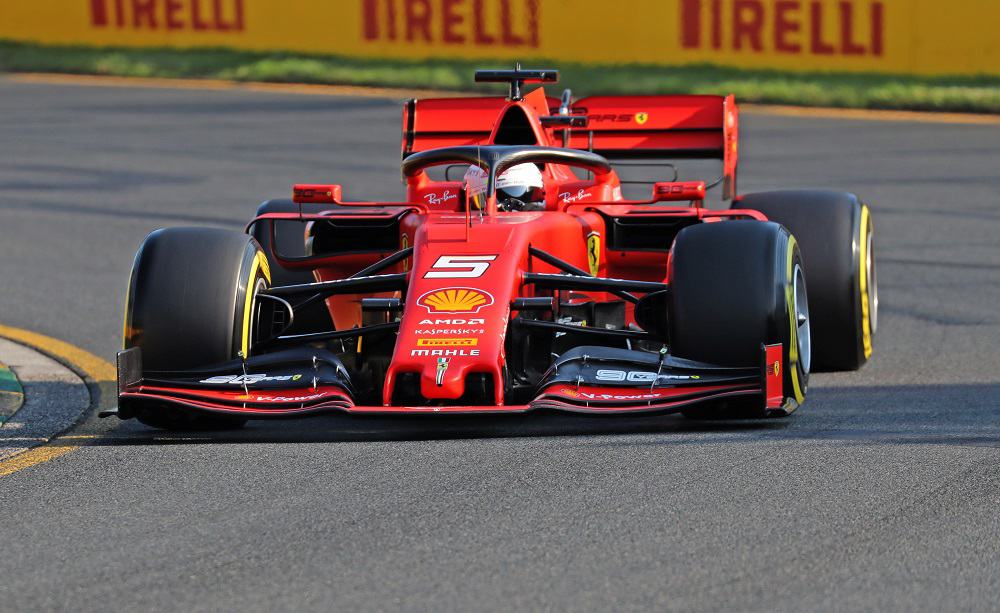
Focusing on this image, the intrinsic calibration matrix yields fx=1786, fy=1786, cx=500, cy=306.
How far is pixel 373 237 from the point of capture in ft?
27.2

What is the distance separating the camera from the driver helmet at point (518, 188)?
27.3ft

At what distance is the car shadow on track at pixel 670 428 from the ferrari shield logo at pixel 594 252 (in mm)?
1100

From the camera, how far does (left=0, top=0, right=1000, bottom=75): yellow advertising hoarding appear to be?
21250mm

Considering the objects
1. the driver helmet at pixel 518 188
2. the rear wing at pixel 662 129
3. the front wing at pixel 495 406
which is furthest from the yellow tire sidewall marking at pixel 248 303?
the rear wing at pixel 662 129

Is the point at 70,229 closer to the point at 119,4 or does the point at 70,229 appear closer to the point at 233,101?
the point at 233,101

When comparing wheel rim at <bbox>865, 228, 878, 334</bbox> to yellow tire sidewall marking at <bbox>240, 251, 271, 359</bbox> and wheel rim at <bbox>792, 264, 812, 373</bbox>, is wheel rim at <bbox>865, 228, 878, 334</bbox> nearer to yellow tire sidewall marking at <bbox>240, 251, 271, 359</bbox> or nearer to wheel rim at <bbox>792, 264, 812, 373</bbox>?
wheel rim at <bbox>792, 264, 812, 373</bbox>

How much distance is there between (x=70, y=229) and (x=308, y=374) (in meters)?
7.28

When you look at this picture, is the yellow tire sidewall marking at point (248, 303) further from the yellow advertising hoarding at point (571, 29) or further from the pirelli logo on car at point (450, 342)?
the yellow advertising hoarding at point (571, 29)

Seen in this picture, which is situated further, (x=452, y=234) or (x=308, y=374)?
(x=452, y=234)

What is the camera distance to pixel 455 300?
6891mm

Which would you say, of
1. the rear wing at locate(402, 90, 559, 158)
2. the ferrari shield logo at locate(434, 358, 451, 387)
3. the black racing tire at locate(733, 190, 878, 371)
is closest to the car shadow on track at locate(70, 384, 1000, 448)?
the ferrari shield logo at locate(434, 358, 451, 387)

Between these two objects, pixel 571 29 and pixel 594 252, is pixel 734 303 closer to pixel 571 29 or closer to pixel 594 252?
pixel 594 252

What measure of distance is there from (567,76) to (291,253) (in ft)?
43.1

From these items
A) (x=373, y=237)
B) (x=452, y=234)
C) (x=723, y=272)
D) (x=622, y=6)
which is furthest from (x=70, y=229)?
(x=622, y=6)
